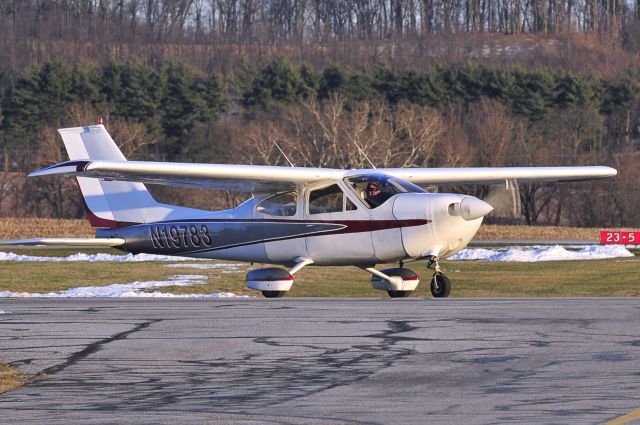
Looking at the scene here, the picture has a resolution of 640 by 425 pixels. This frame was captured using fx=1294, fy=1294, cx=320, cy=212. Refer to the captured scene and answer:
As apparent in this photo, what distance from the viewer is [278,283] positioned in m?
19.9

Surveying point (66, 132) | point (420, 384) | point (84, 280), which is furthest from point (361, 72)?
point (420, 384)

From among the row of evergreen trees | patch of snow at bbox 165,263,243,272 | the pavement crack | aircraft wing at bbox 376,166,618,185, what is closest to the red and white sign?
patch of snow at bbox 165,263,243,272

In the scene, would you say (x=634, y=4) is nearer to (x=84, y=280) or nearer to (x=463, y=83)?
(x=463, y=83)

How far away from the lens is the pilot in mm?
19656

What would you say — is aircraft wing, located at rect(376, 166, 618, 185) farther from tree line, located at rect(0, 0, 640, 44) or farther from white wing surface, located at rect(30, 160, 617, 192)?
tree line, located at rect(0, 0, 640, 44)

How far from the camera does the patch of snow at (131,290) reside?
25.8m

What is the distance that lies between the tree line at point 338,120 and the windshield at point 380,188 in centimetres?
4081

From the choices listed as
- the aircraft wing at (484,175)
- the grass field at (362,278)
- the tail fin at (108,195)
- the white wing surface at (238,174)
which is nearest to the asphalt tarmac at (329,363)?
the white wing surface at (238,174)

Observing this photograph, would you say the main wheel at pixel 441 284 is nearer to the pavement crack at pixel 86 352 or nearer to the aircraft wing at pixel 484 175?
the aircraft wing at pixel 484 175

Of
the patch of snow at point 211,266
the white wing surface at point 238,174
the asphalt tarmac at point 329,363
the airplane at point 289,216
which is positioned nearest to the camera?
the asphalt tarmac at point 329,363

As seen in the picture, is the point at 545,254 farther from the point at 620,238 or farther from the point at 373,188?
the point at 373,188

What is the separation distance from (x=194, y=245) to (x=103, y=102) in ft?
220

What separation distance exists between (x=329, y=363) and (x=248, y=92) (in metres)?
84.7

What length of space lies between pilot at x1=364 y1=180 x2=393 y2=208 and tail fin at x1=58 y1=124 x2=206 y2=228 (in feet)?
11.3
